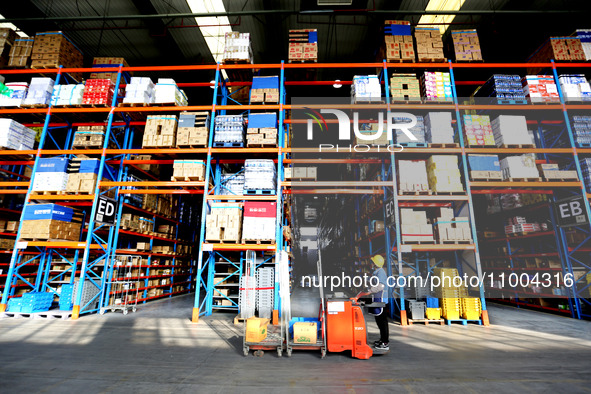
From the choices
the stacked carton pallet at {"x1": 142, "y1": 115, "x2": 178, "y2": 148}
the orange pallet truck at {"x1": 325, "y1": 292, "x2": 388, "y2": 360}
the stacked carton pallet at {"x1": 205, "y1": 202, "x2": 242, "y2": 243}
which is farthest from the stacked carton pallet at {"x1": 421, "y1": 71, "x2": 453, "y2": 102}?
the stacked carton pallet at {"x1": 142, "y1": 115, "x2": 178, "y2": 148}

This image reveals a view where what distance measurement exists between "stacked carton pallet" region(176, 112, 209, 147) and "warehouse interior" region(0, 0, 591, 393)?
0.16ft

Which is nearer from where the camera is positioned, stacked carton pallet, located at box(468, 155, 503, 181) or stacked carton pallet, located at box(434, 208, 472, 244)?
stacked carton pallet, located at box(434, 208, 472, 244)

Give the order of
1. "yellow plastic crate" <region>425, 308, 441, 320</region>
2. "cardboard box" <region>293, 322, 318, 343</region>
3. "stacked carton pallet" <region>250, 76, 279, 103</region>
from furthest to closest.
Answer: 1. "stacked carton pallet" <region>250, 76, 279, 103</region>
2. "yellow plastic crate" <region>425, 308, 441, 320</region>
3. "cardboard box" <region>293, 322, 318, 343</region>

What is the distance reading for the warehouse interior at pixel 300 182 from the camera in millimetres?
6754

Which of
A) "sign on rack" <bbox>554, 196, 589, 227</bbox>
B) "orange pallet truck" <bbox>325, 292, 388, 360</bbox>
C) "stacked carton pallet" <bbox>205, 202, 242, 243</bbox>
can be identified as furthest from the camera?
"sign on rack" <bbox>554, 196, 589, 227</bbox>

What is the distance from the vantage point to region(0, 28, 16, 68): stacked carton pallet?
34.4ft

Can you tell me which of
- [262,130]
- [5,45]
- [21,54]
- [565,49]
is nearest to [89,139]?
[21,54]

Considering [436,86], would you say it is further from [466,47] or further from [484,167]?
[484,167]

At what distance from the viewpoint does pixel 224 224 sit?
8484 mm

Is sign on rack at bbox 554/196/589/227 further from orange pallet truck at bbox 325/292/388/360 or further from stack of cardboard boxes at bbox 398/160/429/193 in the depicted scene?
orange pallet truck at bbox 325/292/388/360

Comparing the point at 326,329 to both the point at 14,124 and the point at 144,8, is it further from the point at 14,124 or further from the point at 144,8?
the point at 144,8

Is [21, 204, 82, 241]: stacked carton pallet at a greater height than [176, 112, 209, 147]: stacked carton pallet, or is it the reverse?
[176, 112, 209, 147]: stacked carton pallet

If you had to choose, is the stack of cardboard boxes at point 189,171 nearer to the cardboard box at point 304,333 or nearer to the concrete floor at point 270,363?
the concrete floor at point 270,363

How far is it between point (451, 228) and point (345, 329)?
5358mm
